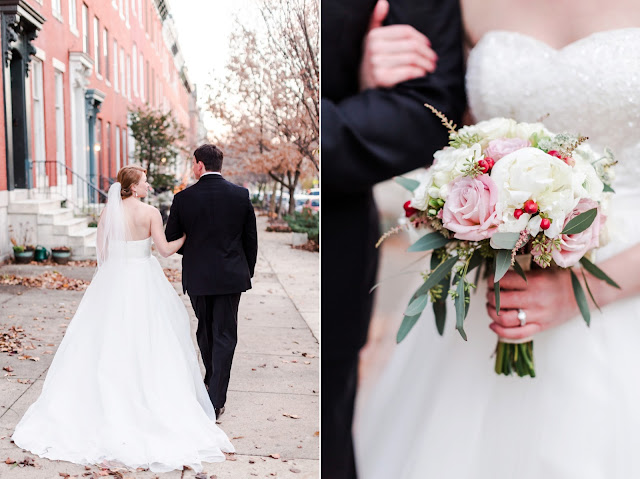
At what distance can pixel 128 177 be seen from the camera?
3.12 metres

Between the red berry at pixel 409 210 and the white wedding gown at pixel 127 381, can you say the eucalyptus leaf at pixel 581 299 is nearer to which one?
the red berry at pixel 409 210

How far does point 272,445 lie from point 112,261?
4.10 feet

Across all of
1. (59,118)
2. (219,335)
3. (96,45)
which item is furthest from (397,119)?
(59,118)

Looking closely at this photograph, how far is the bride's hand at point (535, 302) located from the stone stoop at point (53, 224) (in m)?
2.16

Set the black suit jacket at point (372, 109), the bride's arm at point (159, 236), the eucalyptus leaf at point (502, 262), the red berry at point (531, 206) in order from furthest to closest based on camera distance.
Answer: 1. the bride's arm at point (159, 236)
2. the black suit jacket at point (372, 109)
3. the eucalyptus leaf at point (502, 262)
4. the red berry at point (531, 206)

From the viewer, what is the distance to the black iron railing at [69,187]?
3.31 m

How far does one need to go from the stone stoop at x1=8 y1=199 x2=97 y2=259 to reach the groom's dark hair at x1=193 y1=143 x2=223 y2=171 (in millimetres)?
745

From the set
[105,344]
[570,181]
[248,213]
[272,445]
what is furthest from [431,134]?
[105,344]

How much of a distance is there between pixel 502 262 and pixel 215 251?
1667mm

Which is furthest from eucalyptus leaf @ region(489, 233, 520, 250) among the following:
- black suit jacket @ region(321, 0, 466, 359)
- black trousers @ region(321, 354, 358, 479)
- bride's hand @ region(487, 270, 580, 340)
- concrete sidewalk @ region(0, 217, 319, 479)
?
concrete sidewalk @ region(0, 217, 319, 479)

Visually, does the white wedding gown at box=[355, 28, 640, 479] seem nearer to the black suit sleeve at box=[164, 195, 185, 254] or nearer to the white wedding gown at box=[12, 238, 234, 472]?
the white wedding gown at box=[12, 238, 234, 472]

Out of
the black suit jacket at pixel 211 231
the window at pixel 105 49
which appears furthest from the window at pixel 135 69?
the black suit jacket at pixel 211 231

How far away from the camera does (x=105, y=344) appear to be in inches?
124

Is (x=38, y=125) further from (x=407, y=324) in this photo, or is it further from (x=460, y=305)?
(x=460, y=305)
